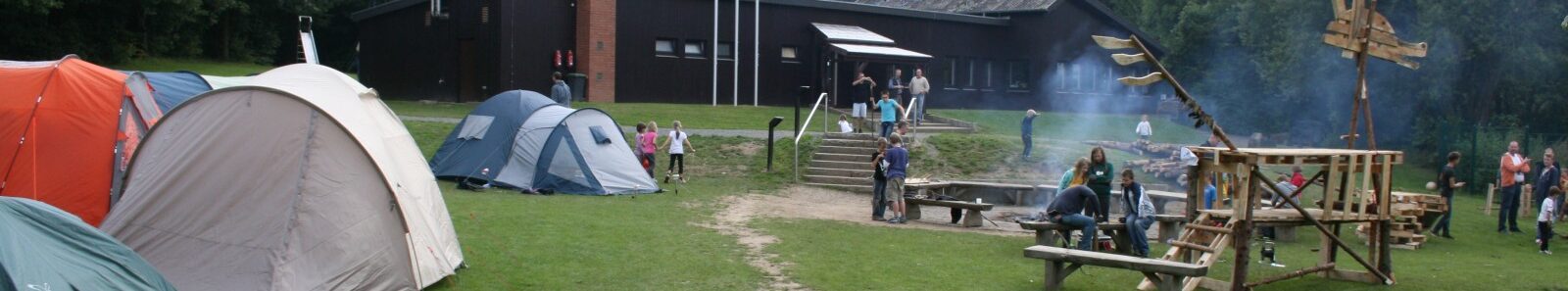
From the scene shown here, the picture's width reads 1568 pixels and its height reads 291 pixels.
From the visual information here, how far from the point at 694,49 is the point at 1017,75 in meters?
10.1

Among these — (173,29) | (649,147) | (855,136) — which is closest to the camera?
(649,147)

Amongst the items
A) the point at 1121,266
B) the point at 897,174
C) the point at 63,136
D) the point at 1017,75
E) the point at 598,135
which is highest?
the point at 1017,75

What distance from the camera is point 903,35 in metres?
35.6

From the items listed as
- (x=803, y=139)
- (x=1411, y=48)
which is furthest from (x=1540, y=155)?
(x=1411, y=48)

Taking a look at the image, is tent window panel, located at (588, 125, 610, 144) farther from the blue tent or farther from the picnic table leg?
the picnic table leg

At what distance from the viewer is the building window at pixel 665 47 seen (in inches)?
1277

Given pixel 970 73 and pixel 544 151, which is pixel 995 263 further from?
pixel 970 73

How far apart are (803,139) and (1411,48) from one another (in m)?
13.9

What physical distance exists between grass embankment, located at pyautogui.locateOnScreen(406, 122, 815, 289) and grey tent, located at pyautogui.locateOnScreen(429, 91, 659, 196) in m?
0.49

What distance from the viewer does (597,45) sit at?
3127 centimetres

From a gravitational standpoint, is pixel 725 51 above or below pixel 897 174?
above

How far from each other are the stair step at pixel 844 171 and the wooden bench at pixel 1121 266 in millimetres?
11812

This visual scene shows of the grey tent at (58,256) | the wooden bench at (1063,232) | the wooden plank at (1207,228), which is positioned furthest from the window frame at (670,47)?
the grey tent at (58,256)

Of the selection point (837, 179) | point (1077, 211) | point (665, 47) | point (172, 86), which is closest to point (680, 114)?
point (665, 47)
